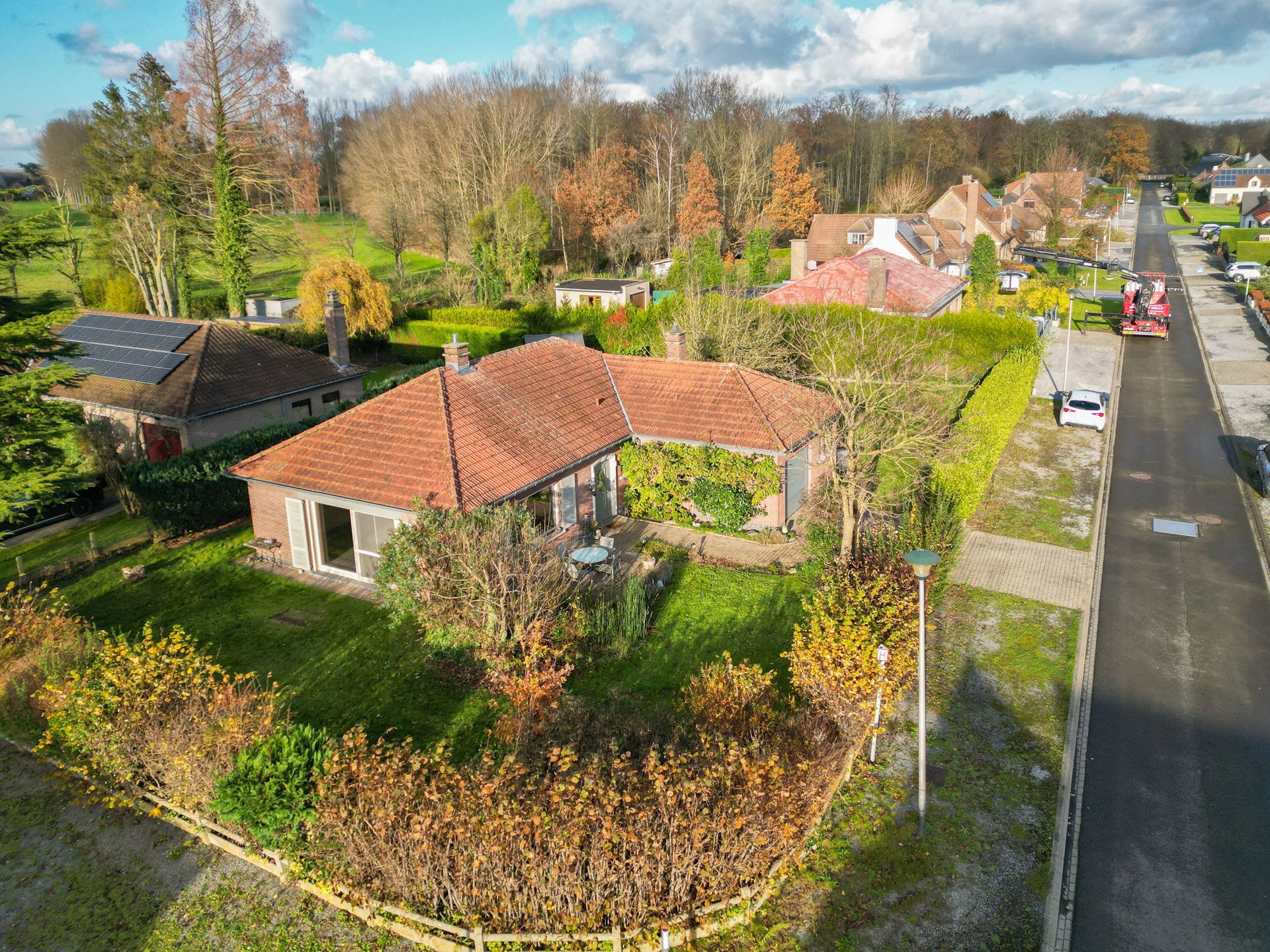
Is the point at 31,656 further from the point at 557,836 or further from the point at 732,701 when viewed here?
the point at 732,701

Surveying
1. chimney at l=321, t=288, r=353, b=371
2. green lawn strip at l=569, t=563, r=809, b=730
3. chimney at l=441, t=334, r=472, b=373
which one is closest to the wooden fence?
green lawn strip at l=569, t=563, r=809, b=730

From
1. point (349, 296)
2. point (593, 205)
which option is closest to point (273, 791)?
point (349, 296)

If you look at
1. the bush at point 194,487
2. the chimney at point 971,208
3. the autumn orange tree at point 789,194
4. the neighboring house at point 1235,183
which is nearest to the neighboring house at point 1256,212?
the neighboring house at point 1235,183

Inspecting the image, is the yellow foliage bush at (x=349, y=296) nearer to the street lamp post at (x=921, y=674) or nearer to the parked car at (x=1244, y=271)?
the street lamp post at (x=921, y=674)

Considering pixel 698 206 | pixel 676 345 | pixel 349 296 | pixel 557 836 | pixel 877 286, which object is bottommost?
pixel 557 836

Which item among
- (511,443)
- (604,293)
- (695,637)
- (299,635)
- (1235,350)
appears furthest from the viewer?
(604,293)

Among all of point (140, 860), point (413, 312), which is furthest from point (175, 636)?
point (413, 312)

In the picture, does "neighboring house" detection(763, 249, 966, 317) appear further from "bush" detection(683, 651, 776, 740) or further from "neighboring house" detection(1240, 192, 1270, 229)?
"neighboring house" detection(1240, 192, 1270, 229)

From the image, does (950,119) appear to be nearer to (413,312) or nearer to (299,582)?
(413,312)
